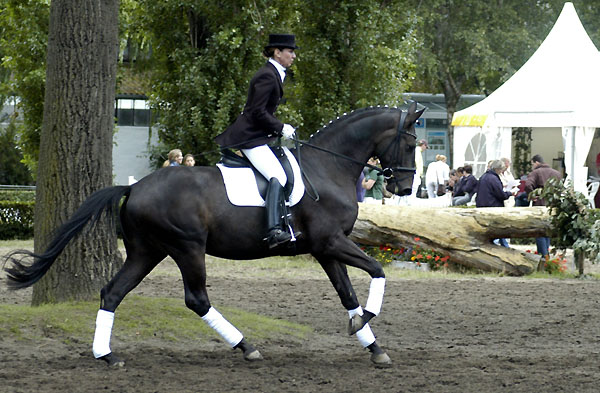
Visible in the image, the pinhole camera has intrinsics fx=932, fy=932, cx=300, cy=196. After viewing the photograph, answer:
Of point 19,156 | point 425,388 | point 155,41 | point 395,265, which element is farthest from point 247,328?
point 19,156

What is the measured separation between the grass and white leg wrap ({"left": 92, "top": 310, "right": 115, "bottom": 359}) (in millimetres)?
723

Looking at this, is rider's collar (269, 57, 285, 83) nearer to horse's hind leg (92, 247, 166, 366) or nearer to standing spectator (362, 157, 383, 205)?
horse's hind leg (92, 247, 166, 366)

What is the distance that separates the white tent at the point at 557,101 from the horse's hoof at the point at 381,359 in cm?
1860

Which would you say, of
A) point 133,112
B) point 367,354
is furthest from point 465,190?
point 133,112

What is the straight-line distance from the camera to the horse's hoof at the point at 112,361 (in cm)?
721

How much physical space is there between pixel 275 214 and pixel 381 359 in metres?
1.44

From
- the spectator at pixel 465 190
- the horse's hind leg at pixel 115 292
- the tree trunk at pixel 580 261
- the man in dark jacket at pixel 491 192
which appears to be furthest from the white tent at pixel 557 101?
the horse's hind leg at pixel 115 292

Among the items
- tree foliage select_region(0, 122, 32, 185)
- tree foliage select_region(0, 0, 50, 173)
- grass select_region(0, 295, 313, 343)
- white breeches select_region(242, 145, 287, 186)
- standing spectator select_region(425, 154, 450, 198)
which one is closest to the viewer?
white breeches select_region(242, 145, 287, 186)

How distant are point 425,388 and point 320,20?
17.6 meters

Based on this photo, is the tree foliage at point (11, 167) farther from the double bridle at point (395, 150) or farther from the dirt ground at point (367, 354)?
the double bridle at point (395, 150)

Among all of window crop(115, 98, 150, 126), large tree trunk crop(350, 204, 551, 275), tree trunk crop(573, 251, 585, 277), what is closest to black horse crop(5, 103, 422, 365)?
large tree trunk crop(350, 204, 551, 275)

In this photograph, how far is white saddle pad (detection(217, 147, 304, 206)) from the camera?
7660 mm

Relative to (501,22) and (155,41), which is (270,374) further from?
(501,22)

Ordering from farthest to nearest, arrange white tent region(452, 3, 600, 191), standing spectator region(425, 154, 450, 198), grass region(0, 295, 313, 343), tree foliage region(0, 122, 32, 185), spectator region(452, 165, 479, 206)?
tree foliage region(0, 122, 32, 185)
white tent region(452, 3, 600, 191)
standing spectator region(425, 154, 450, 198)
spectator region(452, 165, 479, 206)
grass region(0, 295, 313, 343)
